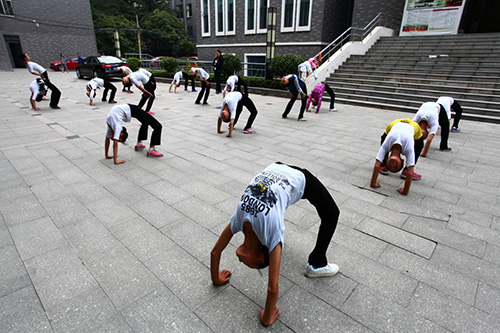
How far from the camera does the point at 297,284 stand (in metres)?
2.44

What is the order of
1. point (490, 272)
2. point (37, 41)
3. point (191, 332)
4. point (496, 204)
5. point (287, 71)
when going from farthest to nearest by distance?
1. point (37, 41)
2. point (287, 71)
3. point (496, 204)
4. point (490, 272)
5. point (191, 332)

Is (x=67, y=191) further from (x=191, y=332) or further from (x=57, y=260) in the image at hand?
(x=191, y=332)

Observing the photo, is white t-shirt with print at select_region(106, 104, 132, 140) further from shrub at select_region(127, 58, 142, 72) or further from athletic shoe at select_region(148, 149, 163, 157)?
shrub at select_region(127, 58, 142, 72)

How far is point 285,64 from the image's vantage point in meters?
13.1

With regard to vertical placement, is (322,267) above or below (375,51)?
below

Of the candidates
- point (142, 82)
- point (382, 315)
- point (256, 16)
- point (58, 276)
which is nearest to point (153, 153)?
point (58, 276)

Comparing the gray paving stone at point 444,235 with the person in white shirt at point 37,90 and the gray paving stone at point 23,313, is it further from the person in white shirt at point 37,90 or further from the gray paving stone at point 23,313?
the person in white shirt at point 37,90

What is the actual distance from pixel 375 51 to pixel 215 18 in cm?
1437

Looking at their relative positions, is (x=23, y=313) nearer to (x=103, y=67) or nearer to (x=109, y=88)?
(x=109, y=88)

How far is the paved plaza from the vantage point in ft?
6.98

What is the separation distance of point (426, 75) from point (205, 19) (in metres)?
19.3

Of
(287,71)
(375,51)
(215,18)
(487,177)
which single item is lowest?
(487,177)

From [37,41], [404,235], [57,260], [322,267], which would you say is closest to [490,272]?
[404,235]

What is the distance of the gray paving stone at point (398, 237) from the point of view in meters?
2.93
